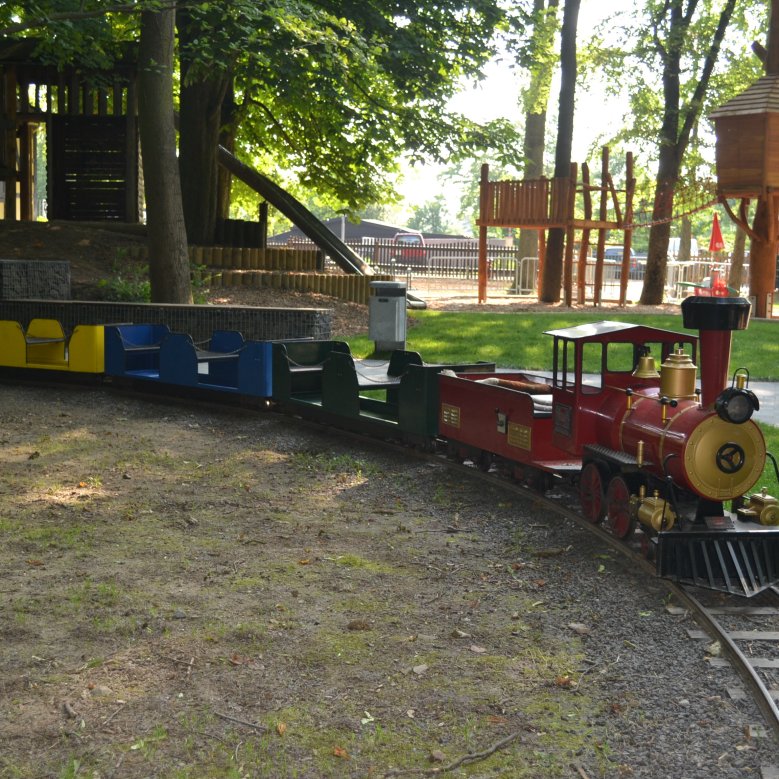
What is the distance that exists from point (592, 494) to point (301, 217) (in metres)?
20.4

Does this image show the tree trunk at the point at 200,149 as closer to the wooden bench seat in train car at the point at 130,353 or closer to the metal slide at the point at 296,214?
the metal slide at the point at 296,214

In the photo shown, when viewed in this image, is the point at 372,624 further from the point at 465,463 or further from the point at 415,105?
the point at 415,105

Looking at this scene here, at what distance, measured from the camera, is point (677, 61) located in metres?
33.1

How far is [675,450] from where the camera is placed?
23.8 ft

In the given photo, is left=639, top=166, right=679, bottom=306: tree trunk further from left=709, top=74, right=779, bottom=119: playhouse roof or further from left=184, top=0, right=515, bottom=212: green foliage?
left=184, top=0, right=515, bottom=212: green foliage

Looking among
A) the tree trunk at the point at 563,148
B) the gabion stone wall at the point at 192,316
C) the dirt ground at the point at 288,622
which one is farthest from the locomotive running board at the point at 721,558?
the tree trunk at the point at 563,148

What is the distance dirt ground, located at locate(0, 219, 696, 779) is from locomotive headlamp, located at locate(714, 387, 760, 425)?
126cm

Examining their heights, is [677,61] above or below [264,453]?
above

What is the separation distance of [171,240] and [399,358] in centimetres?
703

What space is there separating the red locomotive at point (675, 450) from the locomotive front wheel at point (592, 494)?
1 cm

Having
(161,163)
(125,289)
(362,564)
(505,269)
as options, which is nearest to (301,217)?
(125,289)

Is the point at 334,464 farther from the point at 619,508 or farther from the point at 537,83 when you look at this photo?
the point at 537,83

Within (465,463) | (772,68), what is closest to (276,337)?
(465,463)

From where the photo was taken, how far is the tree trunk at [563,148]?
29.9 metres
